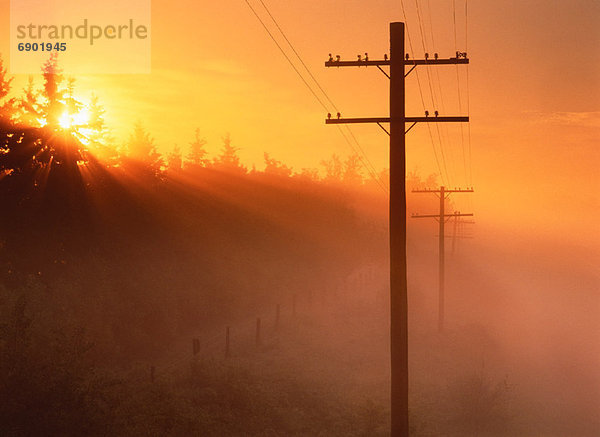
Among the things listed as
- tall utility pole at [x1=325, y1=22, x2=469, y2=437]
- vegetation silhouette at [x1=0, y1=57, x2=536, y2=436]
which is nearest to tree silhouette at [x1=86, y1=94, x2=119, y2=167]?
vegetation silhouette at [x1=0, y1=57, x2=536, y2=436]

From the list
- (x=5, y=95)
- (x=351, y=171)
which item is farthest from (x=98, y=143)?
(x=351, y=171)

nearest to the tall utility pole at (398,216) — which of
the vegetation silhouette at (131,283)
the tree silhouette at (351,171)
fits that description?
the vegetation silhouette at (131,283)

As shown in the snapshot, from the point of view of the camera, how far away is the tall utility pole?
47.8 feet

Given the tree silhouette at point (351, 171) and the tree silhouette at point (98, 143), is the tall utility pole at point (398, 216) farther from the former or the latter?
the tree silhouette at point (351, 171)

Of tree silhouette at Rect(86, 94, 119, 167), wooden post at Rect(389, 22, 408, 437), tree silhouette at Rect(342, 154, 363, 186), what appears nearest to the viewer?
wooden post at Rect(389, 22, 408, 437)

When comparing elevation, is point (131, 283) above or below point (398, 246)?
below

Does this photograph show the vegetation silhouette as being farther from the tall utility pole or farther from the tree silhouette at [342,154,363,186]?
the tree silhouette at [342,154,363,186]

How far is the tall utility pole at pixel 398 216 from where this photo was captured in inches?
574

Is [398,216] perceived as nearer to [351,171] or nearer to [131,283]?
[131,283]

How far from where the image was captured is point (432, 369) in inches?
1356

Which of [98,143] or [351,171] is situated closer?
[98,143]

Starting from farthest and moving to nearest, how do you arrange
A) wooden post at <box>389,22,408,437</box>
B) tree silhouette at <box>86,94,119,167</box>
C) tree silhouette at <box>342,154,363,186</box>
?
tree silhouette at <box>342,154,363,186</box> < tree silhouette at <box>86,94,119,167</box> < wooden post at <box>389,22,408,437</box>

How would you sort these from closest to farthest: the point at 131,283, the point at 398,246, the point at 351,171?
the point at 398,246
the point at 131,283
the point at 351,171

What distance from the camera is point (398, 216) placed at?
48.4ft
